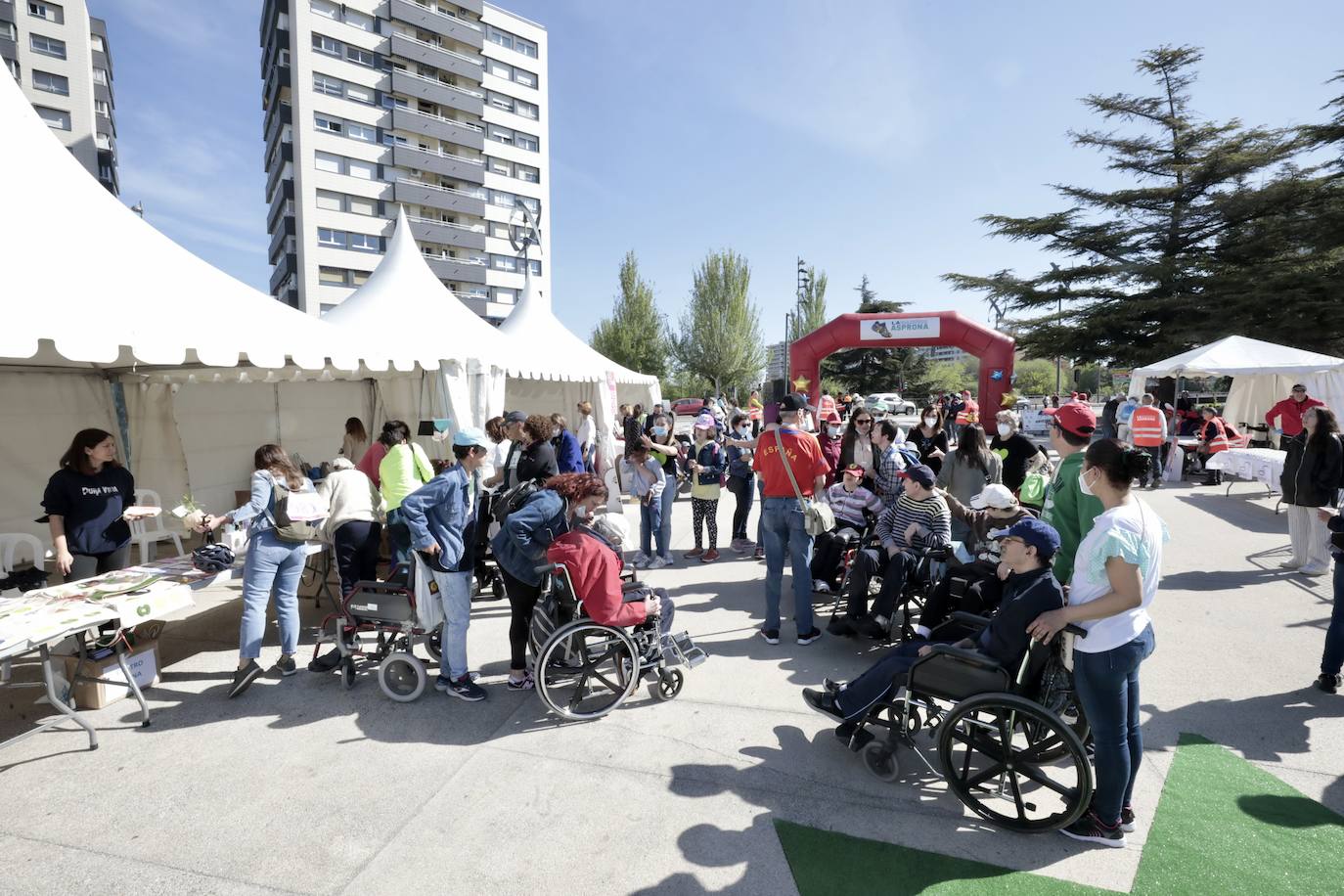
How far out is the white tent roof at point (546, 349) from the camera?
34.7ft

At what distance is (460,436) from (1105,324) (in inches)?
1202

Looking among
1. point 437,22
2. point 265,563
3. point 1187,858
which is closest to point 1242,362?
point 1187,858

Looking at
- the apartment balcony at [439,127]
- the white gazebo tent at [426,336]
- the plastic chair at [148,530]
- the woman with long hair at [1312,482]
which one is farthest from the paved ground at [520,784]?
the apartment balcony at [439,127]

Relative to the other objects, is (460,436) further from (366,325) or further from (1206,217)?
(1206,217)

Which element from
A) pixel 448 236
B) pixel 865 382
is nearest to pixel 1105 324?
pixel 865 382

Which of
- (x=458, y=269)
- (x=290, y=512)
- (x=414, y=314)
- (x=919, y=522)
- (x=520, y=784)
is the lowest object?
(x=520, y=784)

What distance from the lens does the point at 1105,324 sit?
26812mm

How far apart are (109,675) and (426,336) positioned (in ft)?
18.3

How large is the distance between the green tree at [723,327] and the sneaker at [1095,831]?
119ft

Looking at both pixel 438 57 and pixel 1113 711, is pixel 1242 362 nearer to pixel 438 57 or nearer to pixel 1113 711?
pixel 1113 711

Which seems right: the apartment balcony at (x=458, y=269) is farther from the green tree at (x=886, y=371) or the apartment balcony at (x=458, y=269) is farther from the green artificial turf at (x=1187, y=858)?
the green artificial turf at (x=1187, y=858)

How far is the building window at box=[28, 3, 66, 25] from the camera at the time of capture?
35.8 m

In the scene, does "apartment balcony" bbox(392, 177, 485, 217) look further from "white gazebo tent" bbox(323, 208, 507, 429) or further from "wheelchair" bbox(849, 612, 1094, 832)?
"wheelchair" bbox(849, 612, 1094, 832)

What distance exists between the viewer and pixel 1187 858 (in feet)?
8.29
